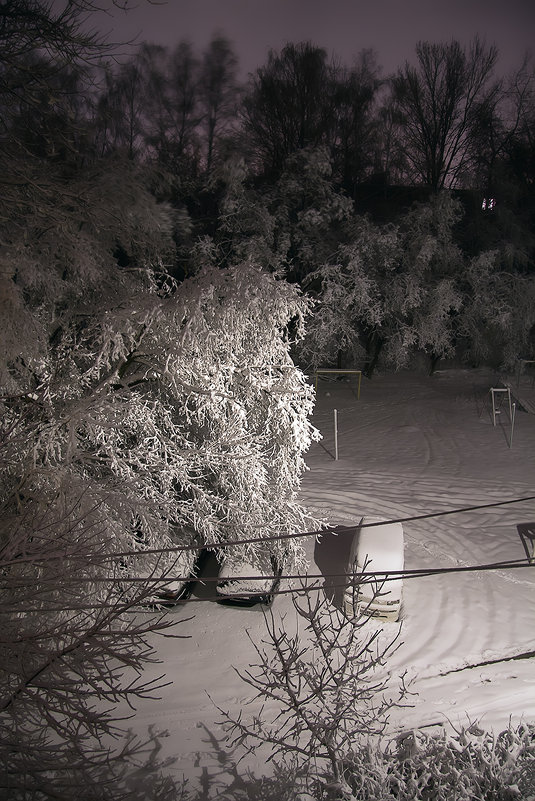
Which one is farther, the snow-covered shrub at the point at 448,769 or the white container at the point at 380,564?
the white container at the point at 380,564

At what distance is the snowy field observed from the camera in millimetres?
6602

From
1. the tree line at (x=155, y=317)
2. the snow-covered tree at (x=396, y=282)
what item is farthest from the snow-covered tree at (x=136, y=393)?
the snow-covered tree at (x=396, y=282)

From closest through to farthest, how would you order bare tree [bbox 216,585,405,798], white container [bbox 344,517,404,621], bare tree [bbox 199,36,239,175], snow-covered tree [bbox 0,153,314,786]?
bare tree [bbox 216,585,405,798], snow-covered tree [bbox 0,153,314,786], white container [bbox 344,517,404,621], bare tree [bbox 199,36,239,175]

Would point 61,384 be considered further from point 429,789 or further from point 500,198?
point 500,198

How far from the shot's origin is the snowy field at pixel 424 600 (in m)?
6.60

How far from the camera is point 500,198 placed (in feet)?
69.0

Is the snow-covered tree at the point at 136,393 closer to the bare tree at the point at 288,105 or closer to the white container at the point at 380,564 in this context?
the white container at the point at 380,564

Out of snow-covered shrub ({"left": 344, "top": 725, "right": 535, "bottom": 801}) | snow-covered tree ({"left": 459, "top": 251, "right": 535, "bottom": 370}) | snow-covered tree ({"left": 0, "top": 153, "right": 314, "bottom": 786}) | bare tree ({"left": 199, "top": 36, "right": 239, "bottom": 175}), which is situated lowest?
snow-covered shrub ({"left": 344, "top": 725, "right": 535, "bottom": 801})

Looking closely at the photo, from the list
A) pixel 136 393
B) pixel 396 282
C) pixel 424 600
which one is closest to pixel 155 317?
pixel 136 393

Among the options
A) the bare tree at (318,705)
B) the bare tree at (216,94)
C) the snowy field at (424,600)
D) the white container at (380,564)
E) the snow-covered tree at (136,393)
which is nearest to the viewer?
the bare tree at (318,705)

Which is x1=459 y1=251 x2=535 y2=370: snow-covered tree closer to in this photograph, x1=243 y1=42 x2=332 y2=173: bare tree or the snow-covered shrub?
x1=243 y1=42 x2=332 y2=173: bare tree

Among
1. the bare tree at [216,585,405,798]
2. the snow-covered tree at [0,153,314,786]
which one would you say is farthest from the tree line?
the bare tree at [216,585,405,798]

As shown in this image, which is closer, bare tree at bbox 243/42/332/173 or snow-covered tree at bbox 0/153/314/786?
snow-covered tree at bbox 0/153/314/786

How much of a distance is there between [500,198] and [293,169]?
8001 millimetres
